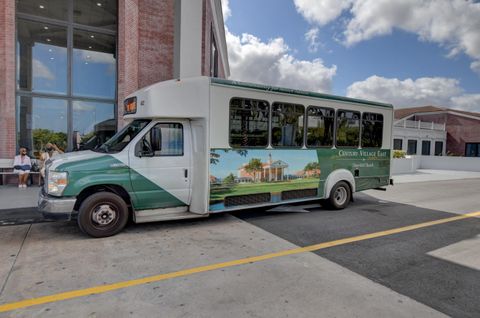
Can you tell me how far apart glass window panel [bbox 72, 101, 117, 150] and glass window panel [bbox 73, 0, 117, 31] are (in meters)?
3.39

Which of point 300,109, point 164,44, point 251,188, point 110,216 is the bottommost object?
point 110,216

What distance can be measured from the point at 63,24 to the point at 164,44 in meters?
3.99

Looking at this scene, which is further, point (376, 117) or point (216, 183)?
point (376, 117)

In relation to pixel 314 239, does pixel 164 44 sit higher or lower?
higher

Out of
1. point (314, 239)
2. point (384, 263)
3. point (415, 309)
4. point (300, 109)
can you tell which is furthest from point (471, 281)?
point (300, 109)

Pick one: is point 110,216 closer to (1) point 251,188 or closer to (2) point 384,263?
(1) point 251,188

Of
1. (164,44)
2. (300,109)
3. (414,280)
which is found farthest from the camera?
(164,44)

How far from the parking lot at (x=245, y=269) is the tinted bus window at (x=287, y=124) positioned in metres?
1.83

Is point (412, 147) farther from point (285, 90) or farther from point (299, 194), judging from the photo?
point (285, 90)

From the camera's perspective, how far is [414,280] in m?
4.02

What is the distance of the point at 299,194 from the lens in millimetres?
7547

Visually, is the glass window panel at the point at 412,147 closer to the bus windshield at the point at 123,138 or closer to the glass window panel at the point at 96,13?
the glass window panel at the point at 96,13

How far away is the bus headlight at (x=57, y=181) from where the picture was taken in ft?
17.5

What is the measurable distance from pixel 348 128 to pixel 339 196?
187cm
